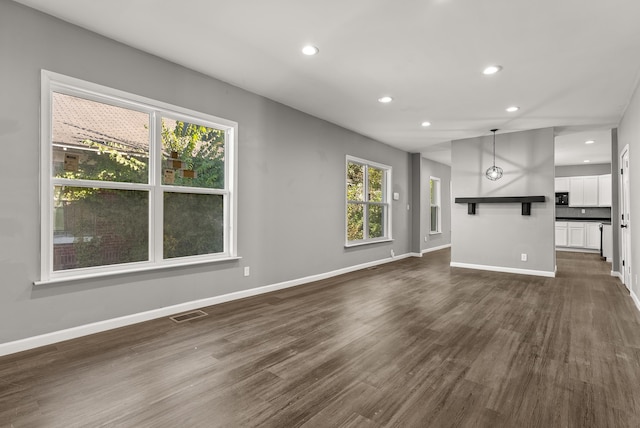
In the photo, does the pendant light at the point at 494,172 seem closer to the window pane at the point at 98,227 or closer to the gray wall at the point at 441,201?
the gray wall at the point at 441,201

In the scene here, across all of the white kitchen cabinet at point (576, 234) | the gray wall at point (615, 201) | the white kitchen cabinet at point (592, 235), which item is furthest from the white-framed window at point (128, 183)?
the white kitchen cabinet at point (592, 235)

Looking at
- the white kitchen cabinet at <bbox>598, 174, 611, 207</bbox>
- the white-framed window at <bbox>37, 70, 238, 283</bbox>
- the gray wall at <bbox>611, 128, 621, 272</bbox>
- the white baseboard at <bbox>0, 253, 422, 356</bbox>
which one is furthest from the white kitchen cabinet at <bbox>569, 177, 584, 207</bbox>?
the white-framed window at <bbox>37, 70, 238, 283</bbox>

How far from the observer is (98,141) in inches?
121

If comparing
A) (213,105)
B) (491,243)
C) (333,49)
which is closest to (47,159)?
(213,105)

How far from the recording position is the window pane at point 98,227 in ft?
9.32

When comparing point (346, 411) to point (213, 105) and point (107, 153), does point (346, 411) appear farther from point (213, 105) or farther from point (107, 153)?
point (213, 105)

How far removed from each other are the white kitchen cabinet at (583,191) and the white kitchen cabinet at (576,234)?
0.62 metres

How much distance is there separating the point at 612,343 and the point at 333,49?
3727 mm

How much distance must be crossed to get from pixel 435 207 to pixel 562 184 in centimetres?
378

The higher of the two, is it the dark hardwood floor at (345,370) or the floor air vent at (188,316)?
the floor air vent at (188,316)

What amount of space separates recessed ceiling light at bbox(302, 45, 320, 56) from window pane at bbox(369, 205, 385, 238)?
4.23 meters

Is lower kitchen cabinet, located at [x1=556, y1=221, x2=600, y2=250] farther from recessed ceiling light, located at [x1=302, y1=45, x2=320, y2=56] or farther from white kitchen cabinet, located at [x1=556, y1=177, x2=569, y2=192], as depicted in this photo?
recessed ceiling light, located at [x1=302, y1=45, x2=320, y2=56]

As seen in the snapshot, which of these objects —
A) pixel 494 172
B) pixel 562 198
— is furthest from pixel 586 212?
pixel 494 172

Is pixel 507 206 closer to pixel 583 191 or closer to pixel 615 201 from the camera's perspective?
pixel 615 201
